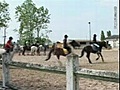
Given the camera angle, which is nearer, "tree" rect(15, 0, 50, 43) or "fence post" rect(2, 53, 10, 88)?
"fence post" rect(2, 53, 10, 88)

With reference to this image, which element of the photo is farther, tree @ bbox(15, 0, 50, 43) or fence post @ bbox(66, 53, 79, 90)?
tree @ bbox(15, 0, 50, 43)

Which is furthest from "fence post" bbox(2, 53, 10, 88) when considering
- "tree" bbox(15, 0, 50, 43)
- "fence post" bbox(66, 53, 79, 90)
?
"tree" bbox(15, 0, 50, 43)

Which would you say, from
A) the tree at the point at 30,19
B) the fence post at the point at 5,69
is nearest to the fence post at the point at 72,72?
the fence post at the point at 5,69

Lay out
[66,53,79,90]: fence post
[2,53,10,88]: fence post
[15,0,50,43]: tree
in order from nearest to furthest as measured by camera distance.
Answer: [66,53,79,90]: fence post → [2,53,10,88]: fence post → [15,0,50,43]: tree

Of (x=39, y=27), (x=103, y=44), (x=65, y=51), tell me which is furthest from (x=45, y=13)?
(x=65, y=51)

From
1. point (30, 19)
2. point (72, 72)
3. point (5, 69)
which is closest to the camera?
point (72, 72)

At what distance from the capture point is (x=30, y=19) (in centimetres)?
7525

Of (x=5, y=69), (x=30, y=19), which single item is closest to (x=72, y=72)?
(x=5, y=69)

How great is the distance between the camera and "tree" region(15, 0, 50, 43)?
2975 inches

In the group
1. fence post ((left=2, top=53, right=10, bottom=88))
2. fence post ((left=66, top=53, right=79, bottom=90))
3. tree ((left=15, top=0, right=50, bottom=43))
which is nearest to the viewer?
fence post ((left=66, top=53, right=79, bottom=90))

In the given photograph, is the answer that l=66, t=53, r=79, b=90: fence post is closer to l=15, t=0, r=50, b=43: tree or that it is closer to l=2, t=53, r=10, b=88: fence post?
l=2, t=53, r=10, b=88: fence post

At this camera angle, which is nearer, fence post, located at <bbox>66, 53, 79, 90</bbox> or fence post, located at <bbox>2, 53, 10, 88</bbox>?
fence post, located at <bbox>66, 53, 79, 90</bbox>

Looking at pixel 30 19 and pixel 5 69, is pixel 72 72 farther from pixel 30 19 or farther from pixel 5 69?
pixel 30 19

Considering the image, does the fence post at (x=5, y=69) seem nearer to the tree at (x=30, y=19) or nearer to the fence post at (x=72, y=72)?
the fence post at (x=72, y=72)
